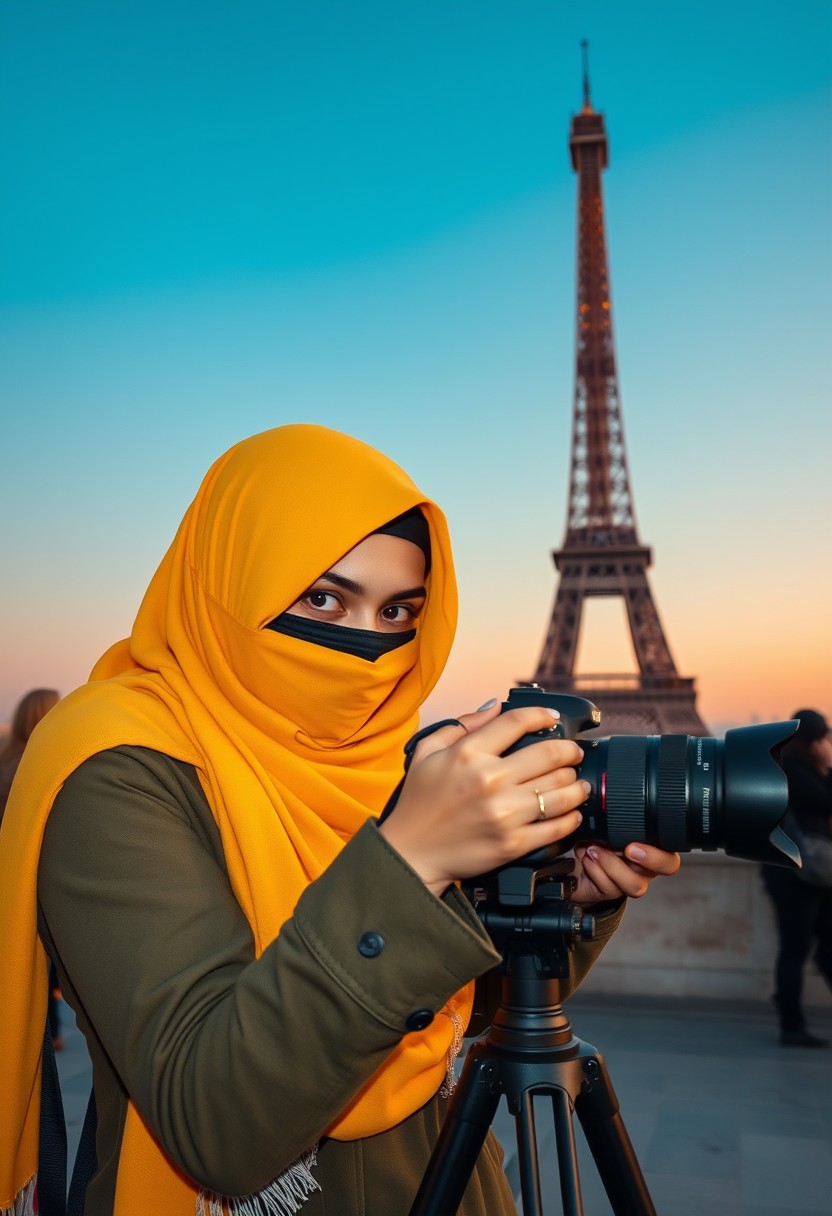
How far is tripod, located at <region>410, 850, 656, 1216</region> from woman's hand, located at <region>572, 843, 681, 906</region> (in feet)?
0.36

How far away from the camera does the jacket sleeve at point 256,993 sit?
0.89m

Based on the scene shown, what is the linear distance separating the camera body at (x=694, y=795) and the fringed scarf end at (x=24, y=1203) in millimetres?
887

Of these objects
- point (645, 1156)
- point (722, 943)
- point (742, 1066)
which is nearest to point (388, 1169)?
point (645, 1156)

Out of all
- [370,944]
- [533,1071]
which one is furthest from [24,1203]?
[370,944]

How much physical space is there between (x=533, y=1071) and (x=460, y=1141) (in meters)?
0.12

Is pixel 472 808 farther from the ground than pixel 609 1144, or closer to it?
farther from the ground

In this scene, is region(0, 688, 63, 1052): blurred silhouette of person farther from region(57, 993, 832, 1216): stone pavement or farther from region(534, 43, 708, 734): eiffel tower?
region(534, 43, 708, 734): eiffel tower

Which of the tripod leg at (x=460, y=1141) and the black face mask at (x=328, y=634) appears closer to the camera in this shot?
the tripod leg at (x=460, y=1141)

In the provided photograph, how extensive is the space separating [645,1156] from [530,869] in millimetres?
3450

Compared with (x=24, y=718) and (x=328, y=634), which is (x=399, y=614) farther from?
(x=24, y=718)

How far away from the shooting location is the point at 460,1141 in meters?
1.23

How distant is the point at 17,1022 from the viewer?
4.14 ft

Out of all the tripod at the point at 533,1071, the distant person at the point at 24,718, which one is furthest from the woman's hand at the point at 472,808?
the distant person at the point at 24,718

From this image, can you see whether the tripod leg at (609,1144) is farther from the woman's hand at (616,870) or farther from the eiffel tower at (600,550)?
the eiffel tower at (600,550)
